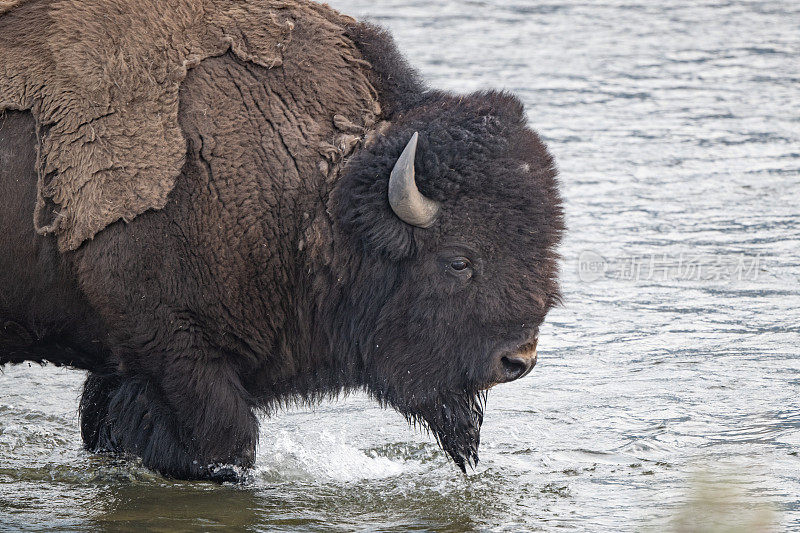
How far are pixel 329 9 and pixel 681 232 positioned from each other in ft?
13.9

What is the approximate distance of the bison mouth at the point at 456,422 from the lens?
15.4ft

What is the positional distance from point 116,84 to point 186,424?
1.33 metres

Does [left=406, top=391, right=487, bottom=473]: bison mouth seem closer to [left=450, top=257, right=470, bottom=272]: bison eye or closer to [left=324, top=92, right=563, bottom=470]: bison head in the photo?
[left=324, top=92, right=563, bottom=470]: bison head

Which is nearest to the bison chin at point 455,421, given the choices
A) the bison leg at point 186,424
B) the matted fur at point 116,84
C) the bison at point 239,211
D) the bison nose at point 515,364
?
the bison at point 239,211

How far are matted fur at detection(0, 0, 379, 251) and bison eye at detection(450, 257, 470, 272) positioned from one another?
61cm

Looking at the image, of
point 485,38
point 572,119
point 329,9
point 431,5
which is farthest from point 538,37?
point 329,9

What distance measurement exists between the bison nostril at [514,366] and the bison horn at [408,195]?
0.60 m

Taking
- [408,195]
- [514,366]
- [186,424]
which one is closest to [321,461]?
[186,424]

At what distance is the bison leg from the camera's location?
14.6 feet

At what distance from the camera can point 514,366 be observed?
4.39 metres

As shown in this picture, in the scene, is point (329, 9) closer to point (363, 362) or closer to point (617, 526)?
point (363, 362)

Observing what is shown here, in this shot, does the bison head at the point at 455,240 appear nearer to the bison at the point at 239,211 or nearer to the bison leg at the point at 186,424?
the bison at the point at 239,211

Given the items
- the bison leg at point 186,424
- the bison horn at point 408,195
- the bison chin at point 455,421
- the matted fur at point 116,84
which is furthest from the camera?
the bison chin at point 455,421

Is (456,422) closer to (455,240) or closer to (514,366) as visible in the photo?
(514,366)
